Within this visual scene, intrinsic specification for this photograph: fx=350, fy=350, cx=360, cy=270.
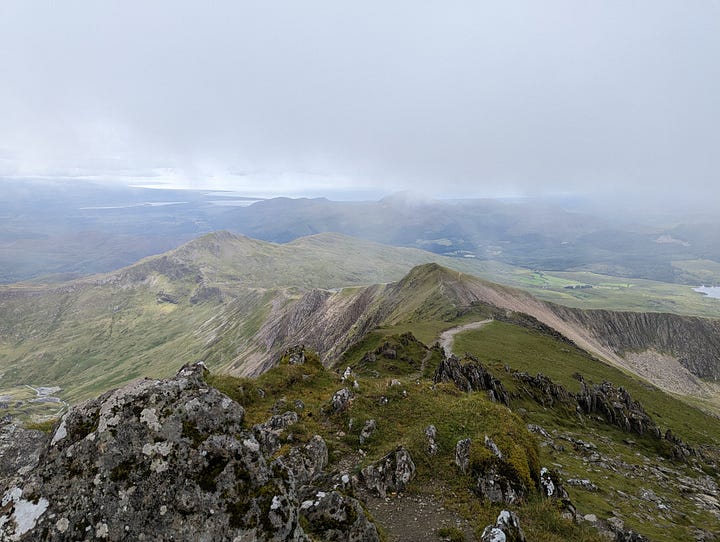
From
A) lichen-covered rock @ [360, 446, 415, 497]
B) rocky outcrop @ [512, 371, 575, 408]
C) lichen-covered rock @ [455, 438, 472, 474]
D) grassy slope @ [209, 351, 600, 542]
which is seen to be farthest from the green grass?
lichen-covered rock @ [360, 446, 415, 497]

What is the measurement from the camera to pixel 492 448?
63.0 feet

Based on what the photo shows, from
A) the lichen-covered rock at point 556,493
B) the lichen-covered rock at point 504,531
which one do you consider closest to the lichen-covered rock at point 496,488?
the lichen-covered rock at point 556,493

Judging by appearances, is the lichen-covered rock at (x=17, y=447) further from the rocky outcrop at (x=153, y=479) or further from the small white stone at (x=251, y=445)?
the small white stone at (x=251, y=445)

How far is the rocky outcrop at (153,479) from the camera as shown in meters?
8.42

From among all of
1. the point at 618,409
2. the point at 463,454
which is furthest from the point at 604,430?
the point at 463,454

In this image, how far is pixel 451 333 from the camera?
289 ft

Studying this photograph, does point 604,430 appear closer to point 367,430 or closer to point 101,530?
point 367,430

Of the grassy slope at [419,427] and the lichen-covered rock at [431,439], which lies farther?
the lichen-covered rock at [431,439]

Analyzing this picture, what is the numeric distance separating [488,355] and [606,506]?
48517 mm

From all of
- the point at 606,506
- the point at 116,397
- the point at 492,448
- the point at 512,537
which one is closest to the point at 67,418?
the point at 116,397

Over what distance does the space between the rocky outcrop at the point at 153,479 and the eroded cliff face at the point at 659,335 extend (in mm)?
182046

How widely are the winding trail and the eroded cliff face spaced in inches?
3469

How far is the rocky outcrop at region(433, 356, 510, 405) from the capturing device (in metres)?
46.7

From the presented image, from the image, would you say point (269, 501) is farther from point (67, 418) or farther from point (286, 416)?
point (286, 416)
